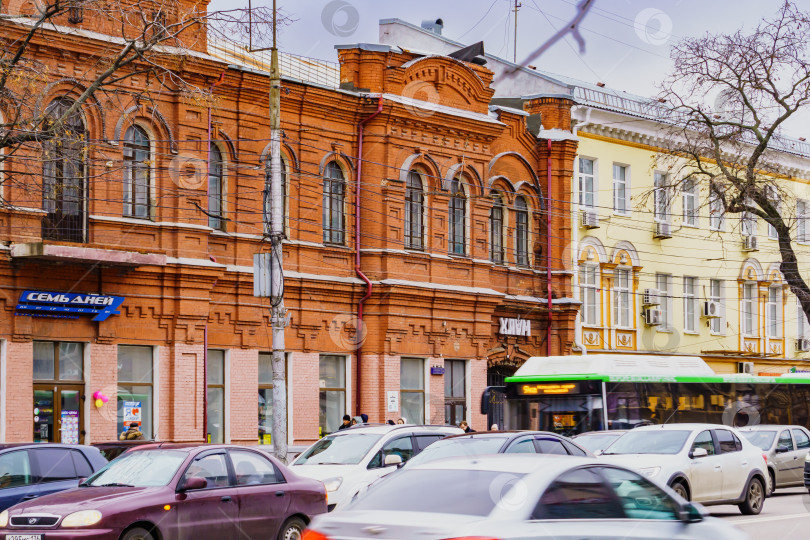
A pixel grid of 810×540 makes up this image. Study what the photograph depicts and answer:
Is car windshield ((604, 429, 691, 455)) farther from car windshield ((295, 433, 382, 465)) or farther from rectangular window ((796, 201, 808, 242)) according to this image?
rectangular window ((796, 201, 808, 242))

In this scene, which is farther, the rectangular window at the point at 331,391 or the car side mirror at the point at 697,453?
the rectangular window at the point at 331,391

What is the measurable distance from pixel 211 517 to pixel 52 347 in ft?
43.0

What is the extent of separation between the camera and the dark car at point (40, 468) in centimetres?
1552

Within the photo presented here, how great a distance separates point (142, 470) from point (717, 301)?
3509cm

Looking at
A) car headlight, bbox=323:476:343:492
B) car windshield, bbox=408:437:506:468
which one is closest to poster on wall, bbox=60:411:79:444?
car headlight, bbox=323:476:343:492

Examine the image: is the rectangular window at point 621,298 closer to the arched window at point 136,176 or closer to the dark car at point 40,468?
the arched window at point 136,176

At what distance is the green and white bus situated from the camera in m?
26.9

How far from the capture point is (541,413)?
27281 millimetres

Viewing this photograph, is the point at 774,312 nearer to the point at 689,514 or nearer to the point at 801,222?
the point at 801,222

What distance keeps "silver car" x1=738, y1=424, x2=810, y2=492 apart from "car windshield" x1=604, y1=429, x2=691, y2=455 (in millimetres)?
6363

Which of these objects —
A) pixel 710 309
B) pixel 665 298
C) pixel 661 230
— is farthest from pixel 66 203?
pixel 710 309

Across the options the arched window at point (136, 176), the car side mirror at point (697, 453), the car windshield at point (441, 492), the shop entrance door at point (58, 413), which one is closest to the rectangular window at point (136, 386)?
the shop entrance door at point (58, 413)

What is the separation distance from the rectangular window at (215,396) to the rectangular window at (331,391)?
329 centimetres

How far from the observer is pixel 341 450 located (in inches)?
740
